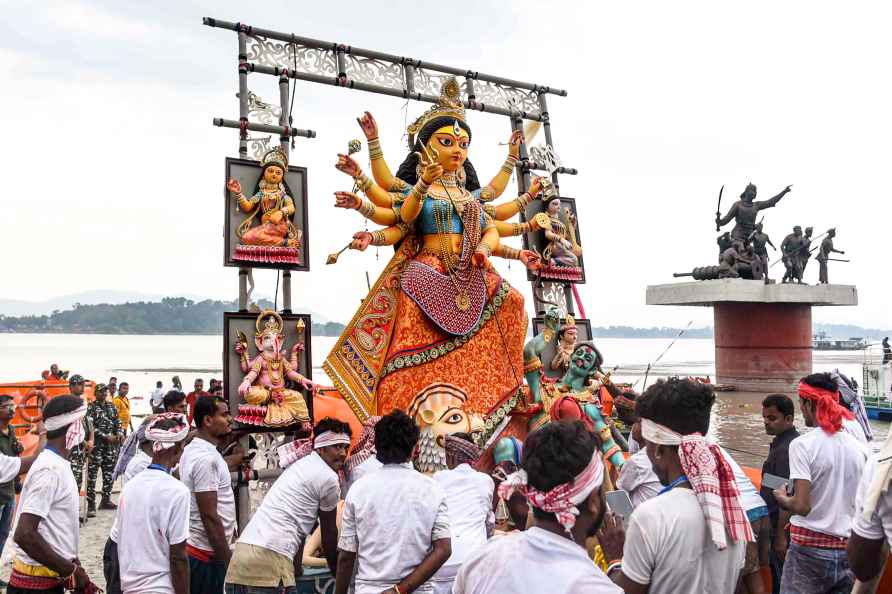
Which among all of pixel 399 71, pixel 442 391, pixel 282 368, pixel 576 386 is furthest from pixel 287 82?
pixel 576 386

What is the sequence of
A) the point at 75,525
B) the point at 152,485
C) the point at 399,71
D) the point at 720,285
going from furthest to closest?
the point at 720,285
the point at 399,71
the point at 75,525
the point at 152,485

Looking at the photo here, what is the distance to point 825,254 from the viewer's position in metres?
22.1

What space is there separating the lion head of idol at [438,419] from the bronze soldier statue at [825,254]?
1760cm

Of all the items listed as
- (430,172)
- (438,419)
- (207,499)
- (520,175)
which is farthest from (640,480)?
(520,175)

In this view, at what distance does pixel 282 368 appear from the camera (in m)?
7.76

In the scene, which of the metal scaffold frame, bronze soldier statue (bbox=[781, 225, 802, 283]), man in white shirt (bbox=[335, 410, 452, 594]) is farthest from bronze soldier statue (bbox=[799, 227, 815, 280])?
man in white shirt (bbox=[335, 410, 452, 594])

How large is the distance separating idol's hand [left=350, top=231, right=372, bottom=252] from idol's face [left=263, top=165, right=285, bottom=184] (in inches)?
40.5

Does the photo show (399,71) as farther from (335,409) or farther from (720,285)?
(720,285)

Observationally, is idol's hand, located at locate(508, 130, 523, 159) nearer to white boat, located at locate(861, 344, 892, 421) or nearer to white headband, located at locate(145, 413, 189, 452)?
white headband, located at locate(145, 413, 189, 452)

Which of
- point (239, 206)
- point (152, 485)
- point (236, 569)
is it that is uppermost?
point (239, 206)

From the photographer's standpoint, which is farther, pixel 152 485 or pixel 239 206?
pixel 239 206

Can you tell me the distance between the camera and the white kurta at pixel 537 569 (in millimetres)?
2197

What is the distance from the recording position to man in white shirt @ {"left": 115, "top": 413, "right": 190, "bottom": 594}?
145 inches

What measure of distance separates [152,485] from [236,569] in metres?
0.68
